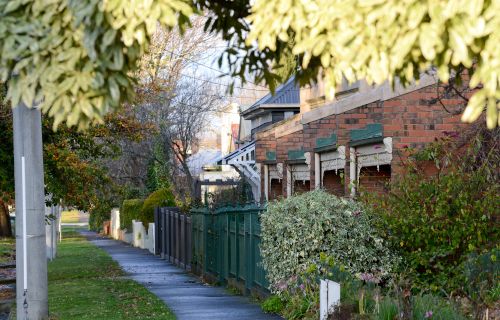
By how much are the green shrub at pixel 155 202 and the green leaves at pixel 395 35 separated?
3459 cm

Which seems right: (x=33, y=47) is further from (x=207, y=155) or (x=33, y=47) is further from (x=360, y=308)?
(x=207, y=155)

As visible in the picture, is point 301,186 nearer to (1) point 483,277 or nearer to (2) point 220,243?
(2) point 220,243

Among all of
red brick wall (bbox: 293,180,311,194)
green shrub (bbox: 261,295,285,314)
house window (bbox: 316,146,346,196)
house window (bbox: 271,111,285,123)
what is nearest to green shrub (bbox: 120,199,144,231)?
house window (bbox: 271,111,285,123)

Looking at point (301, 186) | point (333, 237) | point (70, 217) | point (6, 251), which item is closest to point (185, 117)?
point (6, 251)

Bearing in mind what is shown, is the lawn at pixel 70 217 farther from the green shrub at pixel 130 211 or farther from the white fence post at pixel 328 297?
the white fence post at pixel 328 297

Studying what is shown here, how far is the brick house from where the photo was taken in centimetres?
1441

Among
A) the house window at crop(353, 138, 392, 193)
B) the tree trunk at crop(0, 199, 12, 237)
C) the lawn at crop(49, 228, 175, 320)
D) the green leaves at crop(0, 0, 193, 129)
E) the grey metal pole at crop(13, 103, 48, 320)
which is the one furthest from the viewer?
the tree trunk at crop(0, 199, 12, 237)

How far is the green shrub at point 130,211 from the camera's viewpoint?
146ft

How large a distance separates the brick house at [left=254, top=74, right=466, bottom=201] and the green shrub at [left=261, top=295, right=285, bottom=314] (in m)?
1.94

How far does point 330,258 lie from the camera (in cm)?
1330

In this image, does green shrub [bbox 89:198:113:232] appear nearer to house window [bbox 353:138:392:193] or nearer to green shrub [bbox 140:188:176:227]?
green shrub [bbox 140:188:176:227]

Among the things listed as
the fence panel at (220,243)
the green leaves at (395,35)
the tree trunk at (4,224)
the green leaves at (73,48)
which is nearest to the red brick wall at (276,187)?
the fence panel at (220,243)

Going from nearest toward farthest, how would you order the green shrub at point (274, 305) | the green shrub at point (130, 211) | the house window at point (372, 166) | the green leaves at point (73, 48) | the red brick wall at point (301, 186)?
the green leaves at point (73, 48) < the green shrub at point (274, 305) < the house window at point (372, 166) < the red brick wall at point (301, 186) < the green shrub at point (130, 211)

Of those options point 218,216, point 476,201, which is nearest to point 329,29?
point 476,201
